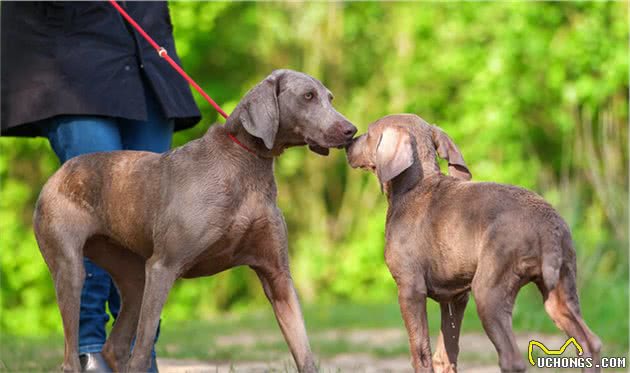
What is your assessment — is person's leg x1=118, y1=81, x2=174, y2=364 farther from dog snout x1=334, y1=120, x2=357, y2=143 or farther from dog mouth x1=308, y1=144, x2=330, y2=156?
dog snout x1=334, y1=120, x2=357, y2=143

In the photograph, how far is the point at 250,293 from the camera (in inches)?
993

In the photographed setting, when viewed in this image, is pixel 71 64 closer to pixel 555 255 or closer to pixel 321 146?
pixel 321 146

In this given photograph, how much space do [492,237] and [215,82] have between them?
1902 cm

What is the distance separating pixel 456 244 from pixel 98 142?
99.3 inches

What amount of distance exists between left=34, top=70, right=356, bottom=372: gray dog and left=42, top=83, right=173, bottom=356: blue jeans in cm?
40

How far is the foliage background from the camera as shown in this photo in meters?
18.2

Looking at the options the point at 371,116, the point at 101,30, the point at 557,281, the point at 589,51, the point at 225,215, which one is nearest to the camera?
the point at 557,281

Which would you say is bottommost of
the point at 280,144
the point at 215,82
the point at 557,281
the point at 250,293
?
the point at 250,293

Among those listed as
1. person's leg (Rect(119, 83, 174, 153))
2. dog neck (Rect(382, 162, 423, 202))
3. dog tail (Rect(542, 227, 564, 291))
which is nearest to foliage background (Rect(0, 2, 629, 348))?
person's leg (Rect(119, 83, 174, 153))

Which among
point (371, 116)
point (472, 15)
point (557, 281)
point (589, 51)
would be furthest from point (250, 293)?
point (557, 281)

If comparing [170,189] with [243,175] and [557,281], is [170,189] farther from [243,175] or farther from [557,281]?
[557,281]

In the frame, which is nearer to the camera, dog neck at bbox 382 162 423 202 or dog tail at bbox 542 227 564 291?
dog tail at bbox 542 227 564 291

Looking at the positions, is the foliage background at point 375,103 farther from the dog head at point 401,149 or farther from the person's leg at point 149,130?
the dog head at point 401,149

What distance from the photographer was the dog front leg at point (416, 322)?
5477 mm
